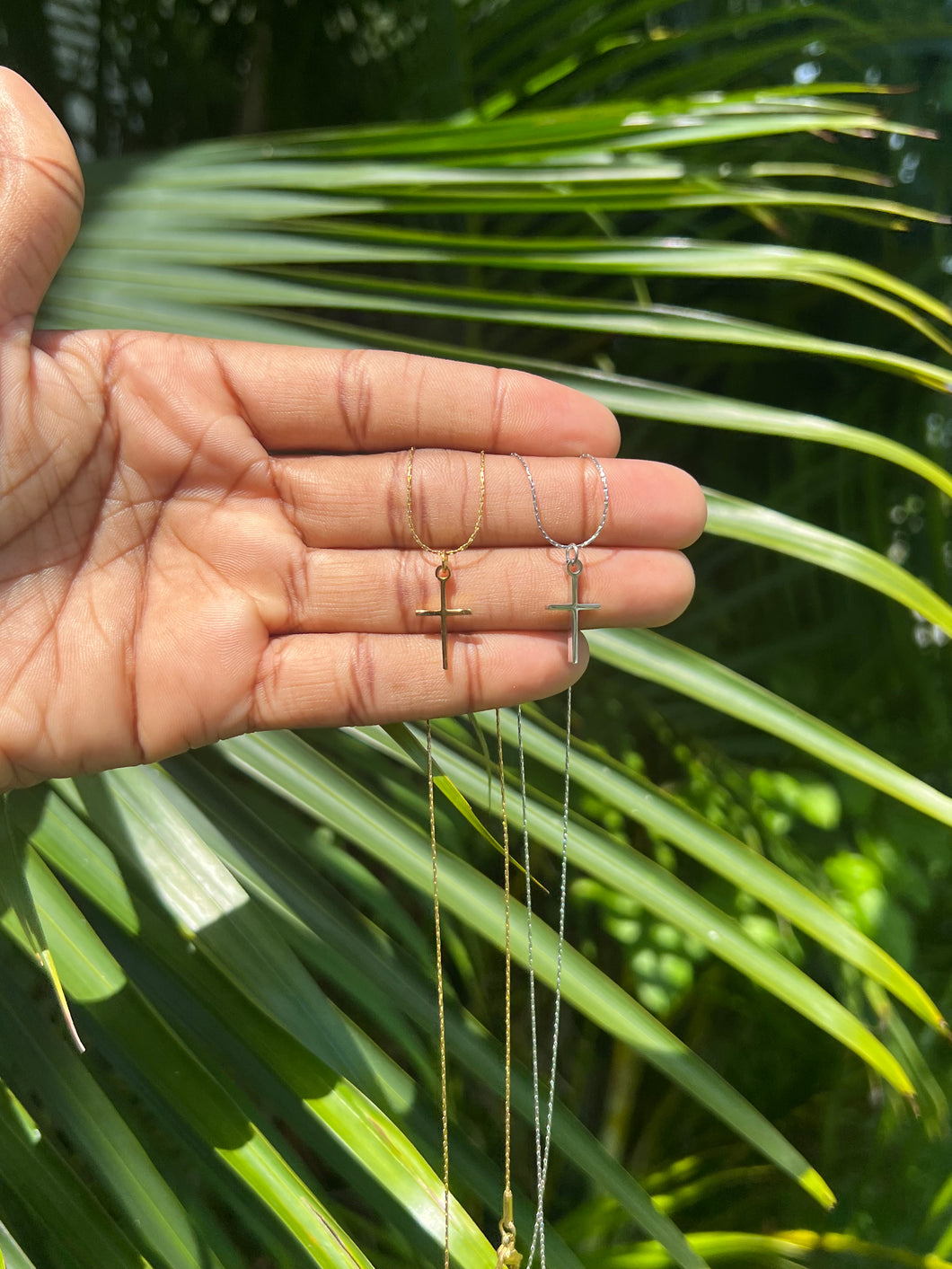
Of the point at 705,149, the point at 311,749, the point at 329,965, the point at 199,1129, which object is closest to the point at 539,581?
the point at 311,749

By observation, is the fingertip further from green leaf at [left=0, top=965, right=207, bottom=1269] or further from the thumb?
green leaf at [left=0, top=965, right=207, bottom=1269]

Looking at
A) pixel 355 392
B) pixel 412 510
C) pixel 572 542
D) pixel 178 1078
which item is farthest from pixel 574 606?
pixel 178 1078

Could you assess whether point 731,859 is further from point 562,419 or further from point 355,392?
point 355,392

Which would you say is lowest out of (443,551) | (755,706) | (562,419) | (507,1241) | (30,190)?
(507,1241)

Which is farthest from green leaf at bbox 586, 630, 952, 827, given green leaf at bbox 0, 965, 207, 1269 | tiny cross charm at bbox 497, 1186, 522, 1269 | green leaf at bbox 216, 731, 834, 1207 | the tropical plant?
green leaf at bbox 0, 965, 207, 1269

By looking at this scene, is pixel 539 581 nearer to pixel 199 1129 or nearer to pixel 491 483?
pixel 491 483

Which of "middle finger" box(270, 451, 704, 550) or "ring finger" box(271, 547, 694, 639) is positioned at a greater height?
"middle finger" box(270, 451, 704, 550)

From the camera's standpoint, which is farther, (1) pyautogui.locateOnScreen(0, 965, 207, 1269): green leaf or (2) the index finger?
(2) the index finger
